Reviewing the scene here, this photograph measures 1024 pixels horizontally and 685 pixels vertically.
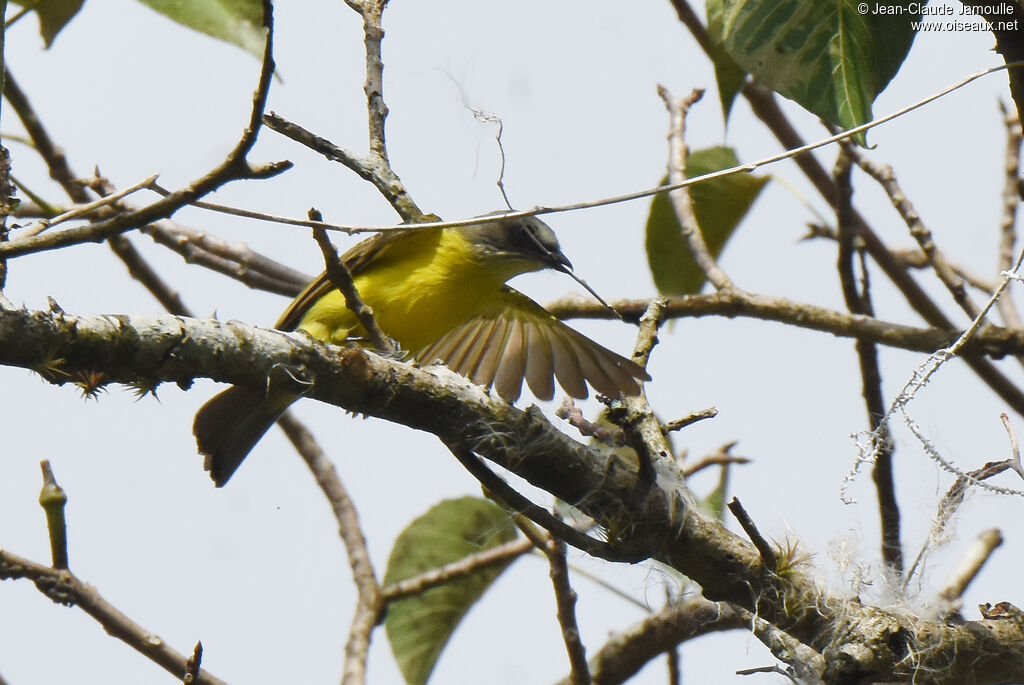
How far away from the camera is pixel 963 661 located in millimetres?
2033

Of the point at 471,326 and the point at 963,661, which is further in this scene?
the point at 471,326

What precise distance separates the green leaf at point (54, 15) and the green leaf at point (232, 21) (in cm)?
36

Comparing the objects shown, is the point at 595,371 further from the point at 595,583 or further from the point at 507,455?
the point at 507,455

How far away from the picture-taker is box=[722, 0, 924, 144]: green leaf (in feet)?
6.89

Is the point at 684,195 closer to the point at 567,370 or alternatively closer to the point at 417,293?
the point at 567,370

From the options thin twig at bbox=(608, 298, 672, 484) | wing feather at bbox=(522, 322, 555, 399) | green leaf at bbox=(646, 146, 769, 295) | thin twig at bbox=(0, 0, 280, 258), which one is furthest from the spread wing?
thin twig at bbox=(0, 0, 280, 258)

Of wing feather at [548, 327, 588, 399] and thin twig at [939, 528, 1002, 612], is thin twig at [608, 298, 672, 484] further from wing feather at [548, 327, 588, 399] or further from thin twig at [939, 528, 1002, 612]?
thin twig at [939, 528, 1002, 612]

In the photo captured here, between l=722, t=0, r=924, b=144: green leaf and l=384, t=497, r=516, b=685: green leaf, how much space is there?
194 cm

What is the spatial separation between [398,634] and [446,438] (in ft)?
6.40

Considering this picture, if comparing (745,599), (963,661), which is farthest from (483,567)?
(963,661)

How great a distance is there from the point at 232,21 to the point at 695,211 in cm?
202

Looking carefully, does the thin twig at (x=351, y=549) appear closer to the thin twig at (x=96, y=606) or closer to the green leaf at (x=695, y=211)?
the thin twig at (x=96, y=606)

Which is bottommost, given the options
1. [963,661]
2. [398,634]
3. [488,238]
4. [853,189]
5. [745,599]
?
[963,661]

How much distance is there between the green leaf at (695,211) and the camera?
3.72 meters
